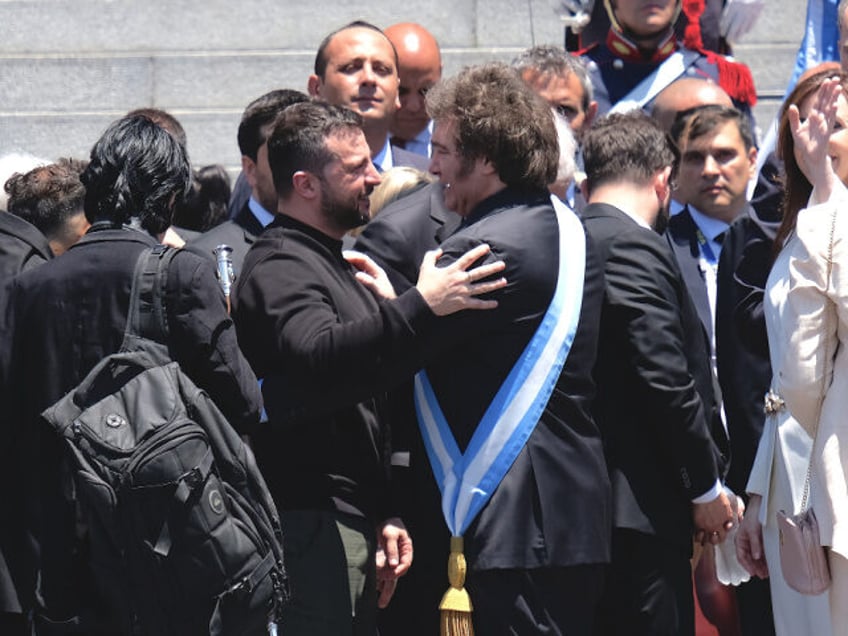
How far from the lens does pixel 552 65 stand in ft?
23.0

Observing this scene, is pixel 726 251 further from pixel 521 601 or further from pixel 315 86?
pixel 315 86

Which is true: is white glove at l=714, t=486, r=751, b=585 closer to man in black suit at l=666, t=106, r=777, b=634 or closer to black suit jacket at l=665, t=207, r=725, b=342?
man in black suit at l=666, t=106, r=777, b=634

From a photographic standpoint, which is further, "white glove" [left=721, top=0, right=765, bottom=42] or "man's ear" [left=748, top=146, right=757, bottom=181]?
"white glove" [left=721, top=0, right=765, bottom=42]

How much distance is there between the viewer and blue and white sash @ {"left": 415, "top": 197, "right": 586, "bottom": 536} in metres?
4.70

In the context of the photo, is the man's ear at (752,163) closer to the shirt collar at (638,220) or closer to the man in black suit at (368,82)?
the man in black suit at (368,82)

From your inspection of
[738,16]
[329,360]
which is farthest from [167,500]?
[738,16]

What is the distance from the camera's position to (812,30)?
8.13 metres

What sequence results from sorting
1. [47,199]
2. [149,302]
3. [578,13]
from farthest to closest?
[578,13] → [47,199] → [149,302]

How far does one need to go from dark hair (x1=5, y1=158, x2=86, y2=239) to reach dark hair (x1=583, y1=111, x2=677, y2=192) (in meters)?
1.68

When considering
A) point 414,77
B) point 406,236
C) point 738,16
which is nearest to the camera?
point 406,236

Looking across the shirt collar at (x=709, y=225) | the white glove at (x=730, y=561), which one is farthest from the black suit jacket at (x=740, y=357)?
the shirt collar at (x=709, y=225)

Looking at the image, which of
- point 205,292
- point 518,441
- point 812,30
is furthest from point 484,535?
point 812,30

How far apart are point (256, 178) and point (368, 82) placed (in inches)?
32.8

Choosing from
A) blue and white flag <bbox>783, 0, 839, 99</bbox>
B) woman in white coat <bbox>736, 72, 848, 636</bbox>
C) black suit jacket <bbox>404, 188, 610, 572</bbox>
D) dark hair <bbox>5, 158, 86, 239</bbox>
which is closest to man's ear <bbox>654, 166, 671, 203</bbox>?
woman in white coat <bbox>736, 72, 848, 636</bbox>
